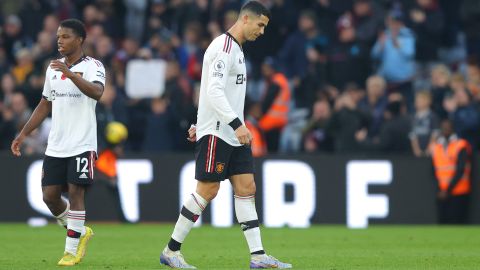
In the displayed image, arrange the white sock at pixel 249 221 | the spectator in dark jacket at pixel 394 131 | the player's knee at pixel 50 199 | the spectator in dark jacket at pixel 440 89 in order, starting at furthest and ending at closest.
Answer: the spectator in dark jacket at pixel 440 89, the spectator in dark jacket at pixel 394 131, the player's knee at pixel 50 199, the white sock at pixel 249 221

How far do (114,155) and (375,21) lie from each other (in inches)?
233

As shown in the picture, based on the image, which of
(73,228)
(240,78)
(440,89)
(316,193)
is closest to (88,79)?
(73,228)

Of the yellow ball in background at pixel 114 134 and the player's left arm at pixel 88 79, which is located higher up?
the player's left arm at pixel 88 79

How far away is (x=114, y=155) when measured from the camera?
752 inches

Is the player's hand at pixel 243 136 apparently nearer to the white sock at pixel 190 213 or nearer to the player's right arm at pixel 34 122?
the white sock at pixel 190 213

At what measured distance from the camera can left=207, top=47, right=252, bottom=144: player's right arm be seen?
33.5 feet

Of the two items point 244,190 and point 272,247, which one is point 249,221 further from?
point 272,247

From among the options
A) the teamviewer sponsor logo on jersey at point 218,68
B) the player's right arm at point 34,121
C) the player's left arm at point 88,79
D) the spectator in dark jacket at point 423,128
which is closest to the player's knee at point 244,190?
the teamviewer sponsor logo on jersey at point 218,68

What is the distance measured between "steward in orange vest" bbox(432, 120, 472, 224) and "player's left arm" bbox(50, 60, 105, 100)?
870 centimetres

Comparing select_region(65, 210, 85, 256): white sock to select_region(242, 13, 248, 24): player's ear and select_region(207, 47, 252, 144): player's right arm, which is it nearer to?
select_region(207, 47, 252, 144): player's right arm

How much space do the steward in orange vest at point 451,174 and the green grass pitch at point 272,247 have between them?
934mm

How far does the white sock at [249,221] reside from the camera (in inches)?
419

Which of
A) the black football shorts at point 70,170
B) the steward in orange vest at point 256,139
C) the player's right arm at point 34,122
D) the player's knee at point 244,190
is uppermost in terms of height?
the player's right arm at point 34,122

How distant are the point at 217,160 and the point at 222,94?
0.66 meters
